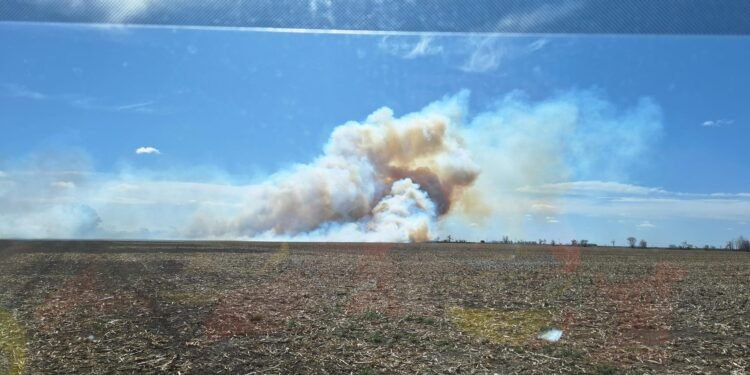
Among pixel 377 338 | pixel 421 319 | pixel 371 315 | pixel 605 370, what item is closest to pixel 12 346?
pixel 377 338

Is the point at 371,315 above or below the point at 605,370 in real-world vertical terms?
above

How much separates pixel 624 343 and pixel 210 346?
19.2 feet

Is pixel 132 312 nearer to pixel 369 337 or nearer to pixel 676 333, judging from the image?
pixel 369 337

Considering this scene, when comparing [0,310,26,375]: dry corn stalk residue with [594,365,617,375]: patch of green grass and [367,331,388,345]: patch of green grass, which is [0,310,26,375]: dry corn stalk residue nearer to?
[367,331,388,345]: patch of green grass

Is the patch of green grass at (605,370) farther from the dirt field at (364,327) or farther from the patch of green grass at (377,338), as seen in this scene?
the patch of green grass at (377,338)

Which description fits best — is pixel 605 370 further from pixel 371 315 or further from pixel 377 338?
pixel 371 315

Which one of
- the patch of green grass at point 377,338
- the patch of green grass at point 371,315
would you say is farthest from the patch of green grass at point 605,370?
the patch of green grass at point 371,315

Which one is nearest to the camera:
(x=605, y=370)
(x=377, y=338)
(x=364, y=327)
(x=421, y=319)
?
(x=605, y=370)

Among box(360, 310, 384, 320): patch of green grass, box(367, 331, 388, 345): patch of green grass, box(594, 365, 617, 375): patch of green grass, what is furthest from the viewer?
box(360, 310, 384, 320): patch of green grass

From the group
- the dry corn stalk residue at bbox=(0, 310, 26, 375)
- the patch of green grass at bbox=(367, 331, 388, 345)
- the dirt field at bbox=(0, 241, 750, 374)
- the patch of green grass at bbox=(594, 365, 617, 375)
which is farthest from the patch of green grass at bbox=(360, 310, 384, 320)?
the dry corn stalk residue at bbox=(0, 310, 26, 375)

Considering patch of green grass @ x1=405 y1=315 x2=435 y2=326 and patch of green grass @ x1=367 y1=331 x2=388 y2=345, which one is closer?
patch of green grass @ x1=367 y1=331 x2=388 y2=345

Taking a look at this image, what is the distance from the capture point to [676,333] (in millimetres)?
→ 9609

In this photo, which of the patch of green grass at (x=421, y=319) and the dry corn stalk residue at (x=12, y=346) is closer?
the dry corn stalk residue at (x=12, y=346)

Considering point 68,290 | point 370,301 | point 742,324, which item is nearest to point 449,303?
point 370,301
